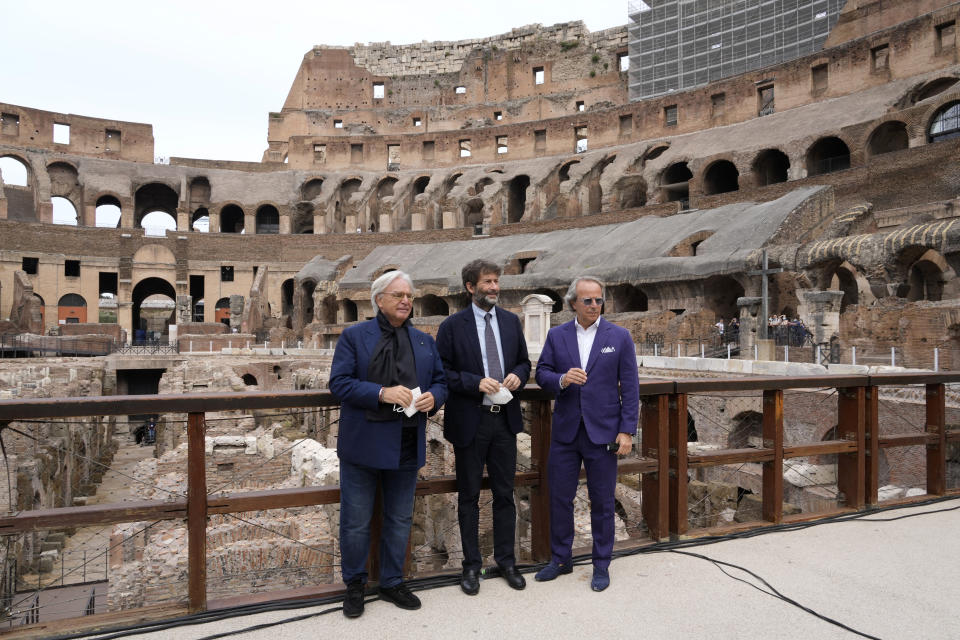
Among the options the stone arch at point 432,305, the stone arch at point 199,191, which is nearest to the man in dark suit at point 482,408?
the stone arch at point 432,305

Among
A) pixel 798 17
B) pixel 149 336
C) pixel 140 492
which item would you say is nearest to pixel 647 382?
pixel 140 492

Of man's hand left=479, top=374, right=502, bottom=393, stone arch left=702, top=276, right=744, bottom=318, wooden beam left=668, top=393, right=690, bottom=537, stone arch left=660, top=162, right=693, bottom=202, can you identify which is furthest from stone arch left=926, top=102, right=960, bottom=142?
man's hand left=479, top=374, right=502, bottom=393

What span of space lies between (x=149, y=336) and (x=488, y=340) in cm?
4003

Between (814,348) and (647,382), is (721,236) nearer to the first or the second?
(814,348)

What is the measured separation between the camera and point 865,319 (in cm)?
1553

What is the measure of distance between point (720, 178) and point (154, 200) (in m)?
43.9

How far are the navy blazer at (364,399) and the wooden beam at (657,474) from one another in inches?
62.2

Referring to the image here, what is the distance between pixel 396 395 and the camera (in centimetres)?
313

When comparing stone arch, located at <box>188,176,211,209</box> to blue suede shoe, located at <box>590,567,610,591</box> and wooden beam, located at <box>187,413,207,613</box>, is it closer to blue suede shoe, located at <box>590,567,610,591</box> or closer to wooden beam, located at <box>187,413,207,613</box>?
wooden beam, located at <box>187,413,207,613</box>

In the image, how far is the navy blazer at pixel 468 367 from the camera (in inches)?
139

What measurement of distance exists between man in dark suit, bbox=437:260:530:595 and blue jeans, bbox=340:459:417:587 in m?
0.34

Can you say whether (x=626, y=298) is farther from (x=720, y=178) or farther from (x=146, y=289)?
(x=146, y=289)

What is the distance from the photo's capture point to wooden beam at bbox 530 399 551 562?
389 centimetres

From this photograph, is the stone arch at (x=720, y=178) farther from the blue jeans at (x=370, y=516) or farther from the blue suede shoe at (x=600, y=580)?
the blue jeans at (x=370, y=516)
